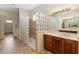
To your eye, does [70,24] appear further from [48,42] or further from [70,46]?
[48,42]

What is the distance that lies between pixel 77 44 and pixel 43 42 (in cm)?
118

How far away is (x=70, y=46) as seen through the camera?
2.18 m

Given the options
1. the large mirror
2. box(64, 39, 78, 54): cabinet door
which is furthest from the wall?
box(64, 39, 78, 54): cabinet door

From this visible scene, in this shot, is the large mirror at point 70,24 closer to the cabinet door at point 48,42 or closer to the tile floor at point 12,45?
the tile floor at point 12,45

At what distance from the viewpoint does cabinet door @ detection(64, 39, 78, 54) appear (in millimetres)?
1997

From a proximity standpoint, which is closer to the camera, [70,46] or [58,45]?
[70,46]

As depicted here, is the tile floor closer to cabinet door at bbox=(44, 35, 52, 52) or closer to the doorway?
the doorway

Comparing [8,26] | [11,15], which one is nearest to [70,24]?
[11,15]

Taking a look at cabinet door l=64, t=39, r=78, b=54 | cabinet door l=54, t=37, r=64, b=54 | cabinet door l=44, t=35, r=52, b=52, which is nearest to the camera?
cabinet door l=64, t=39, r=78, b=54

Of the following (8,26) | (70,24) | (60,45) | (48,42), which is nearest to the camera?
(70,24)

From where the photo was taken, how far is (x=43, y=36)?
3070 millimetres

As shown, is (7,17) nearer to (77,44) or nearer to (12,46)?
(12,46)

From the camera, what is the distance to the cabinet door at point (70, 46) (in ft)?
6.55
